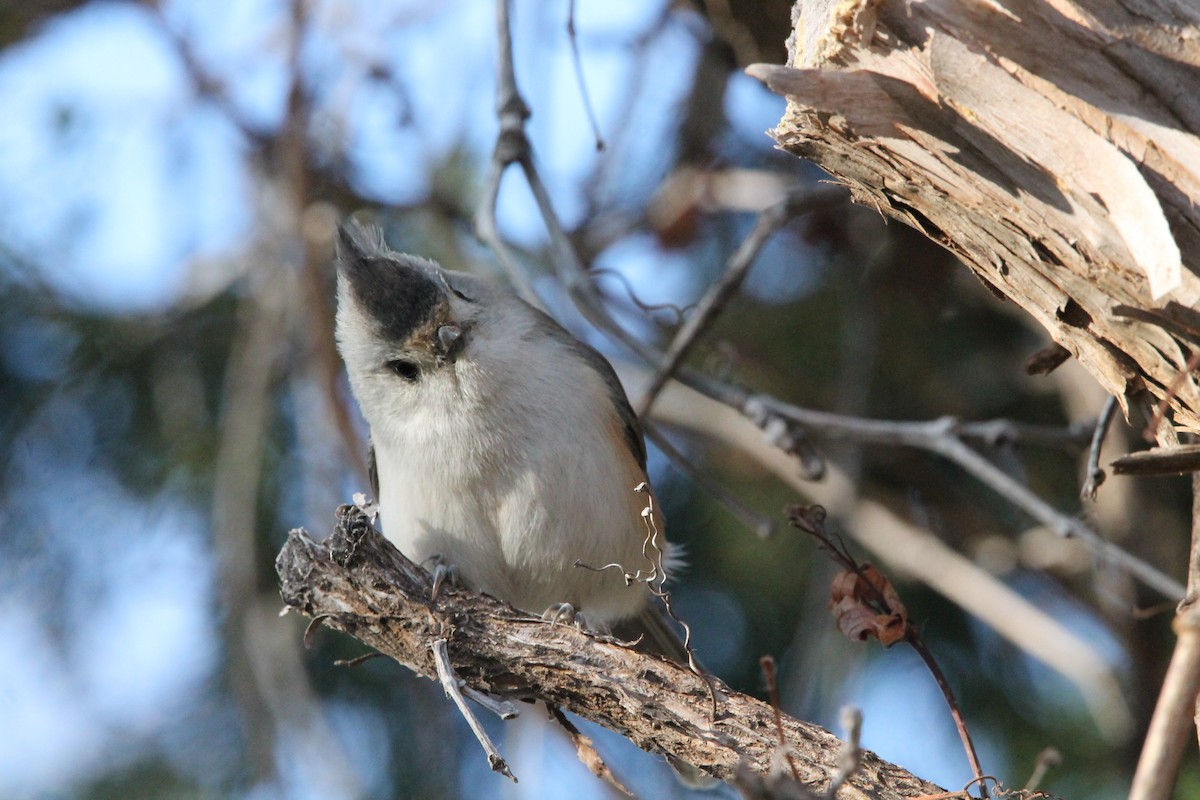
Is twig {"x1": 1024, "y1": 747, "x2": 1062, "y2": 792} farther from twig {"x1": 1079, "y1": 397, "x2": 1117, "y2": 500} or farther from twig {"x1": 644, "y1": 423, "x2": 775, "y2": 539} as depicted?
twig {"x1": 644, "y1": 423, "x2": 775, "y2": 539}

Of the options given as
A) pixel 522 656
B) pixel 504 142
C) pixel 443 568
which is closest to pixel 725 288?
pixel 504 142

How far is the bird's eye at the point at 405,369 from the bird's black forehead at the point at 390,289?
2.4 inches

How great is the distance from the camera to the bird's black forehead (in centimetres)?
258

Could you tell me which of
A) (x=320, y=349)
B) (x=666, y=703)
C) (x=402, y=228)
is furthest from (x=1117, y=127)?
(x=402, y=228)

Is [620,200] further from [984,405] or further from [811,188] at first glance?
[984,405]

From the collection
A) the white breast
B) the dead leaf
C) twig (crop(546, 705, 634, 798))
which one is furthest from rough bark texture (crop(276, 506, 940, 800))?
the white breast

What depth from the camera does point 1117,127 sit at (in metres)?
1.46

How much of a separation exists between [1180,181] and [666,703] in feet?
3.62

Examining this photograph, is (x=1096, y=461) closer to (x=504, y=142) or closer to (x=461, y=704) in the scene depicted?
(x=461, y=704)

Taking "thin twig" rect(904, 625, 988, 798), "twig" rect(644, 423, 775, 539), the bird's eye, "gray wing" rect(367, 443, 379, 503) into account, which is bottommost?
"gray wing" rect(367, 443, 379, 503)

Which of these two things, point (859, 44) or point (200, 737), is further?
point (200, 737)

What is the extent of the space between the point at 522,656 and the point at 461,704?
218 mm

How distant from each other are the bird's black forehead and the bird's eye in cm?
6

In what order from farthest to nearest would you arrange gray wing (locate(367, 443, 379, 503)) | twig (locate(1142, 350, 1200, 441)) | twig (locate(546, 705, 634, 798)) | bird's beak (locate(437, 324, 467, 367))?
1. gray wing (locate(367, 443, 379, 503))
2. bird's beak (locate(437, 324, 467, 367))
3. twig (locate(546, 705, 634, 798))
4. twig (locate(1142, 350, 1200, 441))
